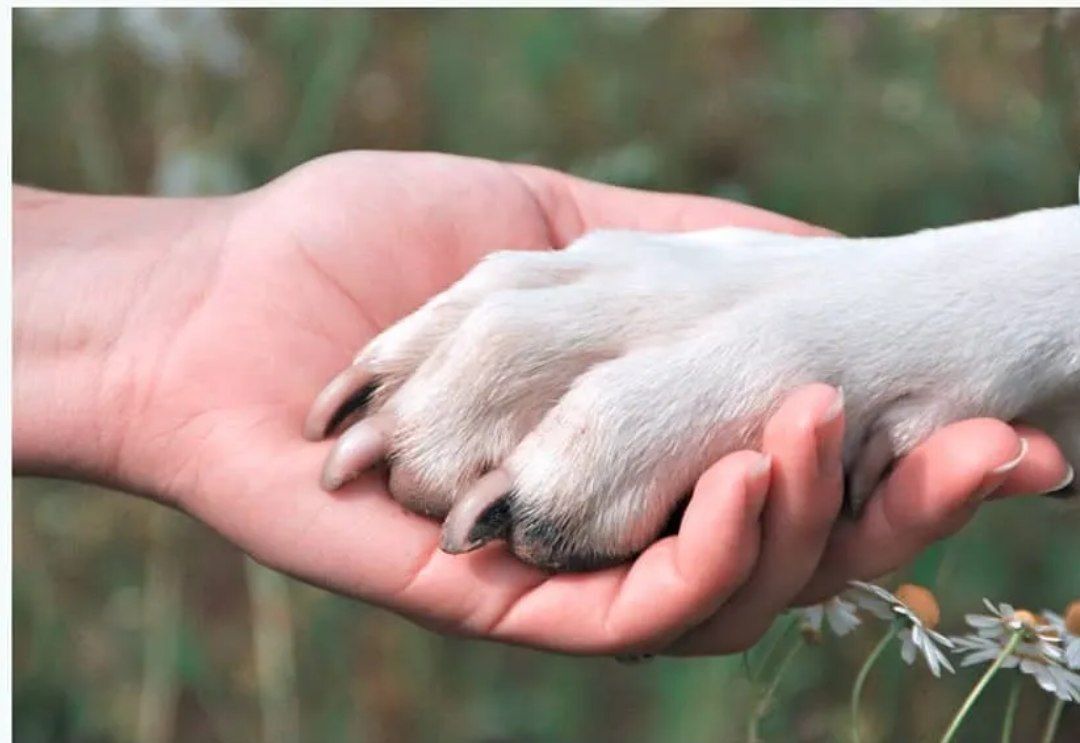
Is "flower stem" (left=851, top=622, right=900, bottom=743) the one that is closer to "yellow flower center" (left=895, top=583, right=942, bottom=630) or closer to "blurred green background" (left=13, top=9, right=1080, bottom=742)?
"yellow flower center" (left=895, top=583, right=942, bottom=630)

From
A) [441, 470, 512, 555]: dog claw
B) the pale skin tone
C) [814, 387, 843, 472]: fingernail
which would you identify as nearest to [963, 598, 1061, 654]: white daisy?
the pale skin tone

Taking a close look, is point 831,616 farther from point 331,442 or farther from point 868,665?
point 331,442

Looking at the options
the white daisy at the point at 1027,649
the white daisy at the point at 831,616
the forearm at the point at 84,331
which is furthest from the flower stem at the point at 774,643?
the forearm at the point at 84,331

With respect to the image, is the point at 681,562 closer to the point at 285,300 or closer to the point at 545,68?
the point at 285,300

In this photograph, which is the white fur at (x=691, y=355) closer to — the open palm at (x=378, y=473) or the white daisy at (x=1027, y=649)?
the open palm at (x=378, y=473)

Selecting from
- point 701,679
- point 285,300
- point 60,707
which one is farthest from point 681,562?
point 60,707

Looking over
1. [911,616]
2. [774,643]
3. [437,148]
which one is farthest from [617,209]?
[437,148]
